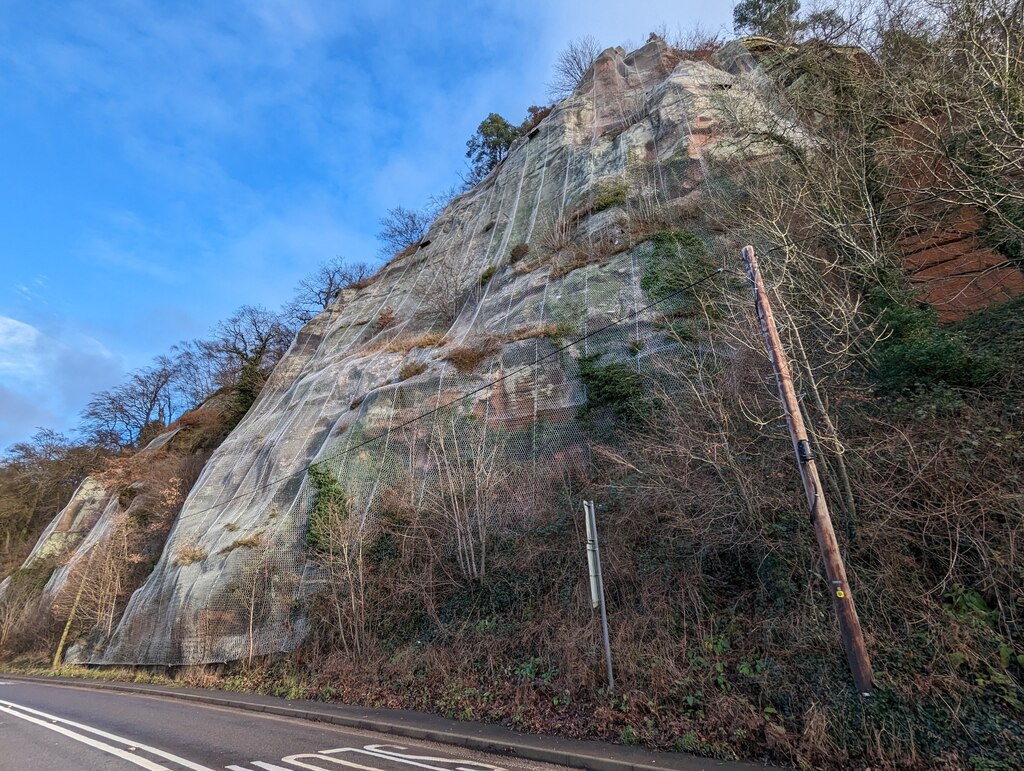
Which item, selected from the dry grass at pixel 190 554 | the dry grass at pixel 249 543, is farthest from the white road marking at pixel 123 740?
the dry grass at pixel 249 543

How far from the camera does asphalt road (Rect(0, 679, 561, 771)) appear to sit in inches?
236

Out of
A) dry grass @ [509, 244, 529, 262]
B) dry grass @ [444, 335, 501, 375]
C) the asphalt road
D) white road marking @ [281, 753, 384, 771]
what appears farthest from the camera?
dry grass @ [509, 244, 529, 262]

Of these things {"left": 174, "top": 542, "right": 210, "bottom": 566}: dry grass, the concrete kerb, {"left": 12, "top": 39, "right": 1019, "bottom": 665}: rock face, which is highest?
{"left": 12, "top": 39, "right": 1019, "bottom": 665}: rock face

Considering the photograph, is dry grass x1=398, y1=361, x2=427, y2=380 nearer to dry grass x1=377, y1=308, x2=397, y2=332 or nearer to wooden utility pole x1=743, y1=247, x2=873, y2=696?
dry grass x1=377, y1=308, x2=397, y2=332

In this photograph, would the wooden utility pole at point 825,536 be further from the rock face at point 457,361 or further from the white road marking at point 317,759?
the rock face at point 457,361

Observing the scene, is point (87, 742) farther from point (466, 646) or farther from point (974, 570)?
point (974, 570)

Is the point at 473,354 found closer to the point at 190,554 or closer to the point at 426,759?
the point at 426,759

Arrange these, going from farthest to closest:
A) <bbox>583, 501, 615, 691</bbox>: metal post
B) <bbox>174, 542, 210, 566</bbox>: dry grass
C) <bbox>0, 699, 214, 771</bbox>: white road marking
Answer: <bbox>174, 542, 210, 566</bbox>: dry grass
<bbox>583, 501, 615, 691</bbox>: metal post
<bbox>0, 699, 214, 771</bbox>: white road marking

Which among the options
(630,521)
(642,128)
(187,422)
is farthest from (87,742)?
(187,422)

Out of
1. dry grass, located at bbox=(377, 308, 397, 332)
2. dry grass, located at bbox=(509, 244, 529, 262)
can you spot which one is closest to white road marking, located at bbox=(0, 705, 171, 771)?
dry grass, located at bbox=(377, 308, 397, 332)

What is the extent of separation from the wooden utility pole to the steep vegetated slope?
0.32 m

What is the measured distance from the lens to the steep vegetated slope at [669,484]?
566 centimetres

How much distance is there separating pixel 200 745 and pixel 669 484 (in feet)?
26.7

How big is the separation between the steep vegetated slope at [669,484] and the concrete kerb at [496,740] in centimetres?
31
